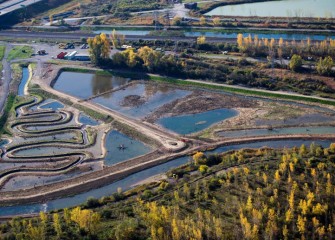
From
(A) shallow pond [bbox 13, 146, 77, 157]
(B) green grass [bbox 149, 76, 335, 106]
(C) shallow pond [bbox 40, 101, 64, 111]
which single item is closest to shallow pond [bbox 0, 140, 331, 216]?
(A) shallow pond [bbox 13, 146, 77, 157]

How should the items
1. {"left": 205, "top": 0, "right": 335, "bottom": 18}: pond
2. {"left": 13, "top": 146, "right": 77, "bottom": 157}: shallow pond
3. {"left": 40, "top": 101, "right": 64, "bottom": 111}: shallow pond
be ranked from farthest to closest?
{"left": 205, "top": 0, "right": 335, "bottom": 18}: pond < {"left": 40, "top": 101, "right": 64, "bottom": 111}: shallow pond < {"left": 13, "top": 146, "right": 77, "bottom": 157}: shallow pond

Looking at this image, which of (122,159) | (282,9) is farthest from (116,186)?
(282,9)

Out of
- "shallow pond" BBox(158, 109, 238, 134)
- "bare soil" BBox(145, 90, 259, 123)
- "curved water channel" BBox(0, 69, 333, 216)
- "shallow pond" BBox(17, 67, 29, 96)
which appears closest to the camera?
"curved water channel" BBox(0, 69, 333, 216)

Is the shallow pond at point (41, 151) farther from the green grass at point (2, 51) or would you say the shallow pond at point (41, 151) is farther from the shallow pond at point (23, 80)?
the green grass at point (2, 51)

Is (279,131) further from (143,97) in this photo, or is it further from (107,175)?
(143,97)

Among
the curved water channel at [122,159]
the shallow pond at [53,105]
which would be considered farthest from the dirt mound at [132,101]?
the shallow pond at [53,105]

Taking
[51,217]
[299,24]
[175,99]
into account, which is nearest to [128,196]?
[51,217]

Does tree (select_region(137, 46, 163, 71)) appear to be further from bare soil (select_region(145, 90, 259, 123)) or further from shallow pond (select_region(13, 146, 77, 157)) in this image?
shallow pond (select_region(13, 146, 77, 157))
